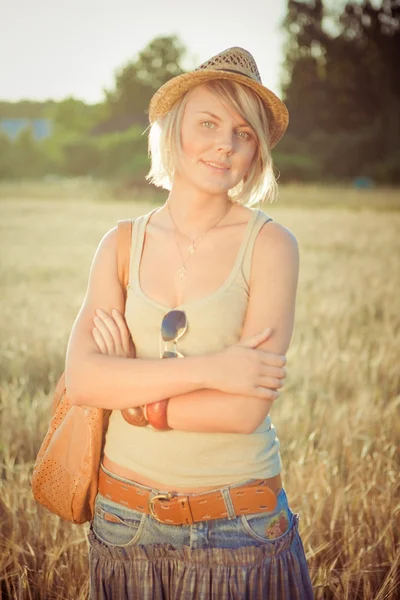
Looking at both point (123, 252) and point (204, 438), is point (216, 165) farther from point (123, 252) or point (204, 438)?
point (204, 438)

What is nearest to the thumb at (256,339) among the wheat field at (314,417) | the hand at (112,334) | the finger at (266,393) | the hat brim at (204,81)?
the finger at (266,393)

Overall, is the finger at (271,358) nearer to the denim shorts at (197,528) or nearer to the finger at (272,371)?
the finger at (272,371)

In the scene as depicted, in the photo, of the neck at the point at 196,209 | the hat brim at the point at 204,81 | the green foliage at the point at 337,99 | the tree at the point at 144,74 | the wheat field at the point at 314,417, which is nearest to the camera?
the hat brim at the point at 204,81

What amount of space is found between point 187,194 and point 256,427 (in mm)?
639

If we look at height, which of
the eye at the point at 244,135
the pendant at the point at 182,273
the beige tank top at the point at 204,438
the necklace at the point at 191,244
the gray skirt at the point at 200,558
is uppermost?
the eye at the point at 244,135

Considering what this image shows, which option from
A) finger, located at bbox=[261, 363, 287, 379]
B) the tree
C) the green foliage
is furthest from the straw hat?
the green foliage

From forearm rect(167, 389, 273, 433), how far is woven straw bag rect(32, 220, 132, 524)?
0.25 metres

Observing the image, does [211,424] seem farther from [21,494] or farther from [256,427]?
[21,494]

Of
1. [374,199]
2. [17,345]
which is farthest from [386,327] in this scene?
[374,199]

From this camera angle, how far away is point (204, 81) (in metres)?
1.67

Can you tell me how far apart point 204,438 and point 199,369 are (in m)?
0.19

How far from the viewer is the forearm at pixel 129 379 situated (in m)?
1.50

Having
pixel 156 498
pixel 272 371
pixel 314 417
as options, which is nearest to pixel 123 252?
pixel 272 371

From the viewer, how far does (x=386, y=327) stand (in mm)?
5250
